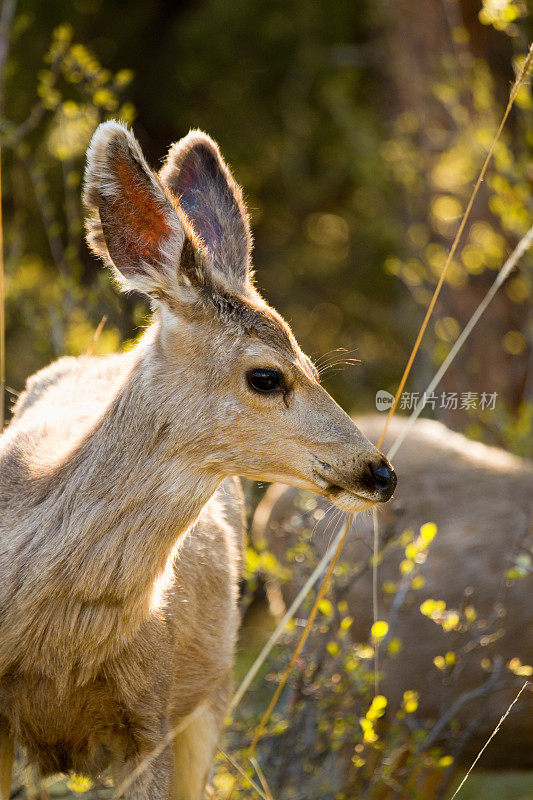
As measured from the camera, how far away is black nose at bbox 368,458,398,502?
3.12m

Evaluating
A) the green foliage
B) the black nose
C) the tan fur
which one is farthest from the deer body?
the tan fur

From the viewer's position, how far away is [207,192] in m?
3.92

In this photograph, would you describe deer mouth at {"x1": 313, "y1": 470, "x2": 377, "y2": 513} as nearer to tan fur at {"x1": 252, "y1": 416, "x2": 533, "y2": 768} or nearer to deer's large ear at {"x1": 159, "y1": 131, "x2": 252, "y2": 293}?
deer's large ear at {"x1": 159, "y1": 131, "x2": 252, "y2": 293}

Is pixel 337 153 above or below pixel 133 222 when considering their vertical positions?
below

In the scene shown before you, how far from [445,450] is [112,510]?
11.3 feet

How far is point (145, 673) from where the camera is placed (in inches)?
129

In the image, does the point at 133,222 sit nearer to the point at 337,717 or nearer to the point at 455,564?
the point at 337,717

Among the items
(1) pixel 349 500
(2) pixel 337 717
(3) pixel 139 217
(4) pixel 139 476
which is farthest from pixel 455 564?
(3) pixel 139 217

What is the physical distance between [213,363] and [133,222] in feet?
1.65

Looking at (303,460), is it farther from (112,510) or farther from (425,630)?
(425,630)

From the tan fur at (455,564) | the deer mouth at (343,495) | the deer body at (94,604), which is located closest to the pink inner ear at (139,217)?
the deer body at (94,604)

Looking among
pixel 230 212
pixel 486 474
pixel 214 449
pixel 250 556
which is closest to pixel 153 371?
pixel 214 449

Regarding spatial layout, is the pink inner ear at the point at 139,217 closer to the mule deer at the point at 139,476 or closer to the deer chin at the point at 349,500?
the mule deer at the point at 139,476

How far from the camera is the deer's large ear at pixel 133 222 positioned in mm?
3154
